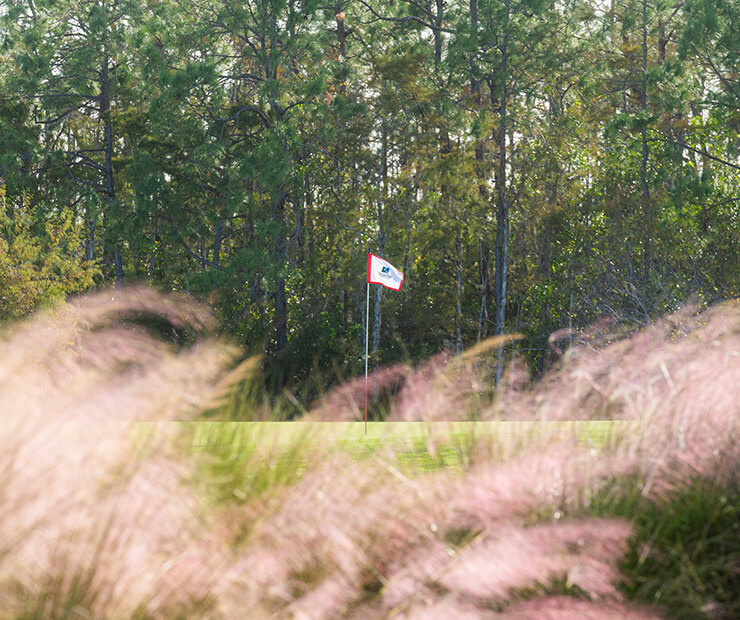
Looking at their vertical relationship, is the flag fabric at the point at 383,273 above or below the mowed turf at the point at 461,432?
above

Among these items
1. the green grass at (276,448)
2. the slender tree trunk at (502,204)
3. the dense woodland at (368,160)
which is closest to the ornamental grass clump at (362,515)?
the green grass at (276,448)

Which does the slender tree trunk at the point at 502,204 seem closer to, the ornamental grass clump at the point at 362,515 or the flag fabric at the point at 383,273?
the flag fabric at the point at 383,273

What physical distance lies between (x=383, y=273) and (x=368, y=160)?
507 inches

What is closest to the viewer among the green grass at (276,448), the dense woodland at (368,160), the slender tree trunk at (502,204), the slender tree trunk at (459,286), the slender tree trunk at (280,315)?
the green grass at (276,448)

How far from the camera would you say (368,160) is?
86.8ft

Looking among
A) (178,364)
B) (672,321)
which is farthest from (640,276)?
(178,364)

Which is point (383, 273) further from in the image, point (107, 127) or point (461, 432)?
point (107, 127)

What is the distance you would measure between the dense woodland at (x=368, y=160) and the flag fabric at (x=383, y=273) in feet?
29.2

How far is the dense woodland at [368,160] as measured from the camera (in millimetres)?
23875

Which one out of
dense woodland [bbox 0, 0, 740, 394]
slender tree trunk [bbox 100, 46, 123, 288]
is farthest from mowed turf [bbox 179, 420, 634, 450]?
slender tree trunk [bbox 100, 46, 123, 288]

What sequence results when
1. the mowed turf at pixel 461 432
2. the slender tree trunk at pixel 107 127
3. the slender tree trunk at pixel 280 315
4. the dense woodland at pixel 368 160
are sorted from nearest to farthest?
the mowed turf at pixel 461 432 → the dense woodland at pixel 368 160 → the slender tree trunk at pixel 280 315 → the slender tree trunk at pixel 107 127

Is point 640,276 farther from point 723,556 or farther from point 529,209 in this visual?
point 723,556

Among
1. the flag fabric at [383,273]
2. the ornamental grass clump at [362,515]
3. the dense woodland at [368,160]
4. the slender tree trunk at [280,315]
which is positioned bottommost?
the slender tree trunk at [280,315]

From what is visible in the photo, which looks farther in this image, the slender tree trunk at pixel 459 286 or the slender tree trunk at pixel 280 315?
the slender tree trunk at pixel 459 286
